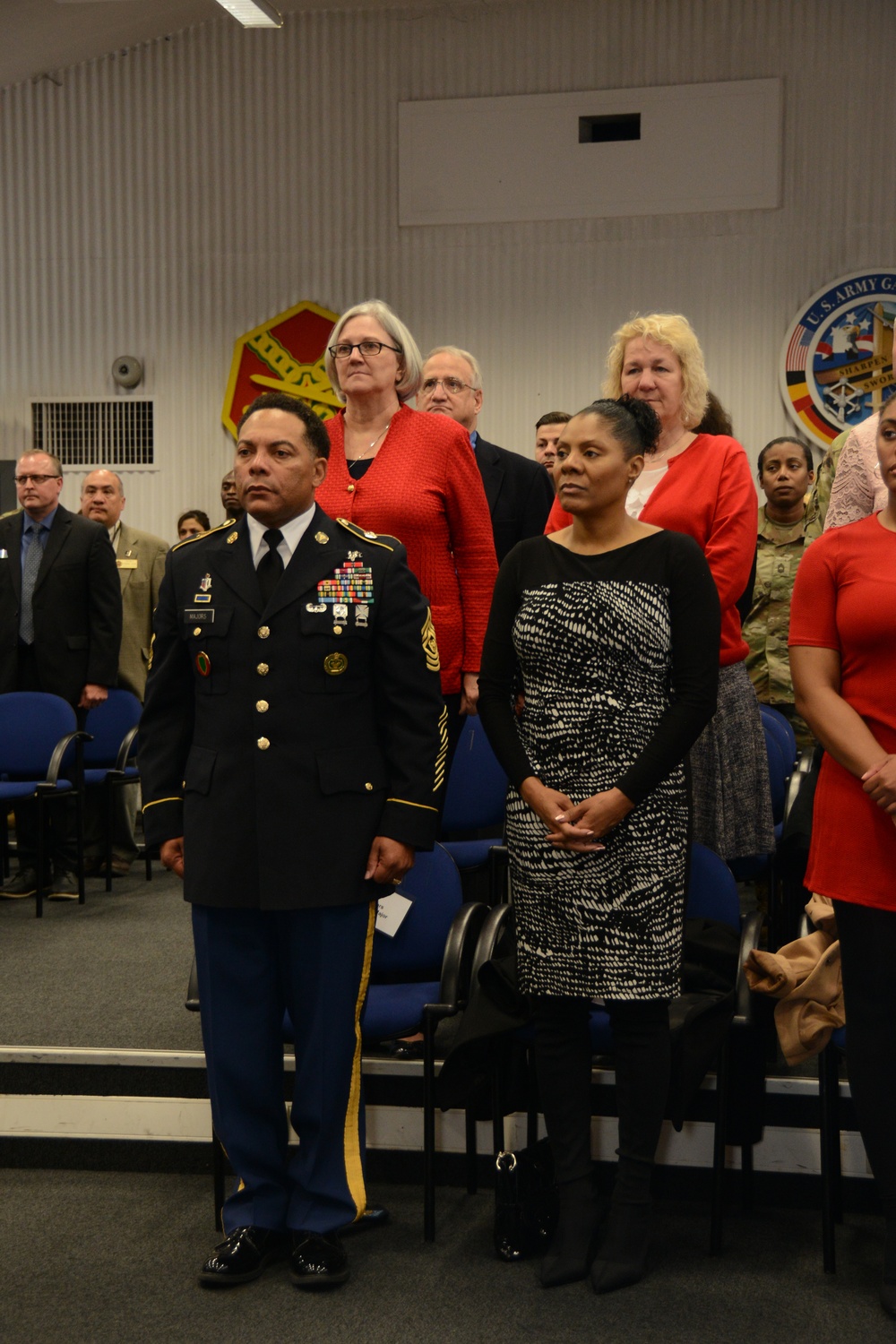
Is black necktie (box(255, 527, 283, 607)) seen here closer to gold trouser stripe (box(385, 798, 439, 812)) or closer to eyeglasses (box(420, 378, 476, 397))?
gold trouser stripe (box(385, 798, 439, 812))

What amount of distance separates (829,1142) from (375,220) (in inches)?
249

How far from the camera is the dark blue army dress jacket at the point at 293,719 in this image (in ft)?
7.00

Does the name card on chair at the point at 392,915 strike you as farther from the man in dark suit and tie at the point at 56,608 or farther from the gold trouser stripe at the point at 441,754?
the man in dark suit and tie at the point at 56,608

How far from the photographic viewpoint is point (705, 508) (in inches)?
99.7

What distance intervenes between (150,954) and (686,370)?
243 centimetres

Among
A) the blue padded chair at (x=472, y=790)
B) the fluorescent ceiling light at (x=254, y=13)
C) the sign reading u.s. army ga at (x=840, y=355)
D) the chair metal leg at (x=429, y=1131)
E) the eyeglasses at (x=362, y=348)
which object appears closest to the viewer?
the chair metal leg at (x=429, y=1131)

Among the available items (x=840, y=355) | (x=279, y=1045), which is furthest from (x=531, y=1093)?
(x=840, y=355)

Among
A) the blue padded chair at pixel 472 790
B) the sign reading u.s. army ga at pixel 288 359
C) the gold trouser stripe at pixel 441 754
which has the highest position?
the sign reading u.s. army ga at pixel 288 359

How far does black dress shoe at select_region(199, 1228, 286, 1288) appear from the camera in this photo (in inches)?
84.9

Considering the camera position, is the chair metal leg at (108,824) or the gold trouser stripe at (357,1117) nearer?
the gold trouser stripe at (357,1117)

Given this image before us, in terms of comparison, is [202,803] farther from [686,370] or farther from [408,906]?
[686,370]

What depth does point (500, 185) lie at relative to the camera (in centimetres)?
715

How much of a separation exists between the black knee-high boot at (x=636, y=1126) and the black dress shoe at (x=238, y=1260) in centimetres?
57

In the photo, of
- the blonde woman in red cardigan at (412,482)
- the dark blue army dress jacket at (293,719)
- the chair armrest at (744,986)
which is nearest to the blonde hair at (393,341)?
the blonde woman in red cardigan at (412,482)
